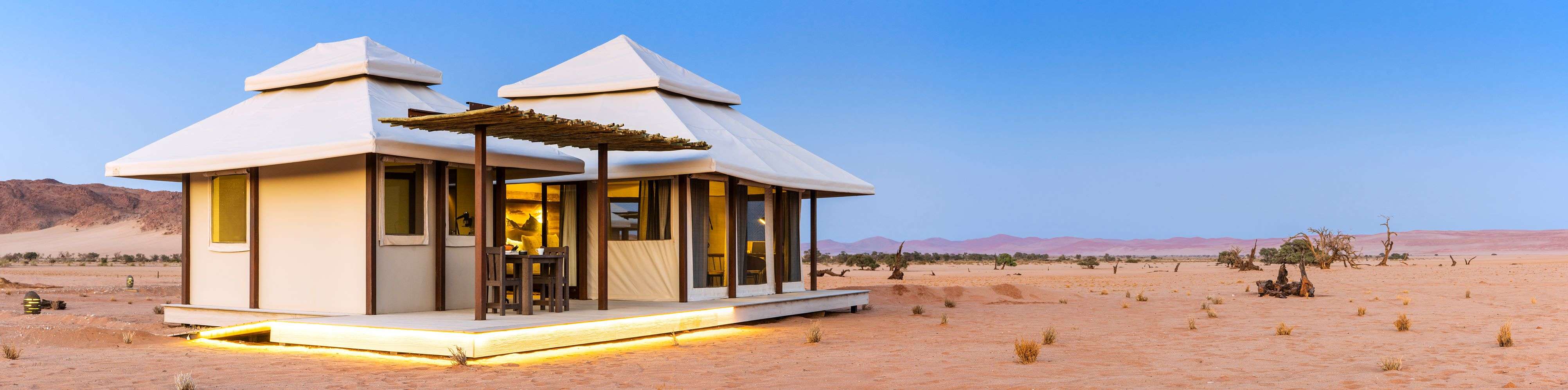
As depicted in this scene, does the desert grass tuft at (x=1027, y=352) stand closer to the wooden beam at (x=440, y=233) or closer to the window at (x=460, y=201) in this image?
the wooden beam at (x=440, y=233)

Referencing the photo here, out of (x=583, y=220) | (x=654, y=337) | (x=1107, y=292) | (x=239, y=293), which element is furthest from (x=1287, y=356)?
(x=1107, y=292)

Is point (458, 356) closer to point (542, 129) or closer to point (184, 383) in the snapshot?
point (184, 383)

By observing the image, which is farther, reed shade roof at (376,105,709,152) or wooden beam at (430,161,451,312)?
wooden beam at (430,161,451,312)

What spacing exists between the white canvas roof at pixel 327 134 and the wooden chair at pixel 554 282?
1.32 m

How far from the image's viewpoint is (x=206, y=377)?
301 inches

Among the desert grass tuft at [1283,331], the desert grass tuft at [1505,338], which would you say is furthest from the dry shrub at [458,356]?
the desert grass tuft at [1505,338]

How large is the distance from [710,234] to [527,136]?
3.57 metres

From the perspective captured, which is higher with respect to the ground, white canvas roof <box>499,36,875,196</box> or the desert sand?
white canvas roof <box>499,36,875,196</box>

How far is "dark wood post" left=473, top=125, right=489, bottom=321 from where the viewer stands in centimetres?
959

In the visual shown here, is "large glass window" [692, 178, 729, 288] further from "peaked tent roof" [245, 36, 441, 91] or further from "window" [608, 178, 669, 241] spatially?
"peaked tent roof" [245, 36, 441, 91]

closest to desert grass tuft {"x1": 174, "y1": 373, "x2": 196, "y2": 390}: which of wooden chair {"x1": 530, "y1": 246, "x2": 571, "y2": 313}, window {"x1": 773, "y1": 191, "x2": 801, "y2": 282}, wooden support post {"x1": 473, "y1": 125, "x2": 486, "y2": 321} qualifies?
wooden support post {"x1": 473, "y1": 125, "x2": 486, "y2": 321}

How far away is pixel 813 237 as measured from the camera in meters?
16.1

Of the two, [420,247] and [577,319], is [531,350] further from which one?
[420,247]

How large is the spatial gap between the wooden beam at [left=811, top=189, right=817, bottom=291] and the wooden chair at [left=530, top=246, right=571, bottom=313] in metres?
5.16
